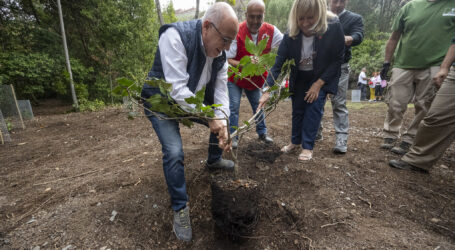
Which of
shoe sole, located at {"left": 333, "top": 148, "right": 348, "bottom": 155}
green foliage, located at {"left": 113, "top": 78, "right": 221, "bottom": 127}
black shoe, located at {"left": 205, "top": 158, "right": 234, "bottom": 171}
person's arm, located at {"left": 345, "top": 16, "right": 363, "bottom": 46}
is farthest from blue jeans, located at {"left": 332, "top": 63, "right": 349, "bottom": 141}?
green foliage, located at {"left": 113, "top": 78, "right": 221, "bottom": 127}

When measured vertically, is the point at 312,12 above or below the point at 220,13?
above

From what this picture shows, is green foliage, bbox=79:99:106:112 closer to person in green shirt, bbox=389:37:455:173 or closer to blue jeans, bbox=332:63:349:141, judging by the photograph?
blue jeans, bbox=332:63:349:141

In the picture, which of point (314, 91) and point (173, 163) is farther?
point (314, 91)

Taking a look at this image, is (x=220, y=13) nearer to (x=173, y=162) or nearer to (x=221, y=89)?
(x=221, y=89)

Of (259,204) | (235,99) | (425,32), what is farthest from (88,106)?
(425,32)

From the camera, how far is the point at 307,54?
2014 millimetres

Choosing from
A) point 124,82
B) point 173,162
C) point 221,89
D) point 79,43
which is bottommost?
point 173,162

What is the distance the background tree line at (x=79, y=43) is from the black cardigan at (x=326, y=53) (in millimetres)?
7219

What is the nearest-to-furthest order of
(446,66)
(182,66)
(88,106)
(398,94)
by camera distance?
1. (182,66)
2. (446,66)
3. (398,94)
4. (88,106)

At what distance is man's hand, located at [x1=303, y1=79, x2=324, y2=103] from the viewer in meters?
1.97

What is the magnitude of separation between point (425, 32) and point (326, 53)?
1.20 metres

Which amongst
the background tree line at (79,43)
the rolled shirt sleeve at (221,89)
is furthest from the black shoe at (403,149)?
the background tree line at (79,43)

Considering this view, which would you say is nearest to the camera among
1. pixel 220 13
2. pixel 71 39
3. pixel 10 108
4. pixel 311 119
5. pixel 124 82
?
pixel 124 82

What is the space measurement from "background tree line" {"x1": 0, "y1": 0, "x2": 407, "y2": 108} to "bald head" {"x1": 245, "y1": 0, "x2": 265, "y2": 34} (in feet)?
22.2
